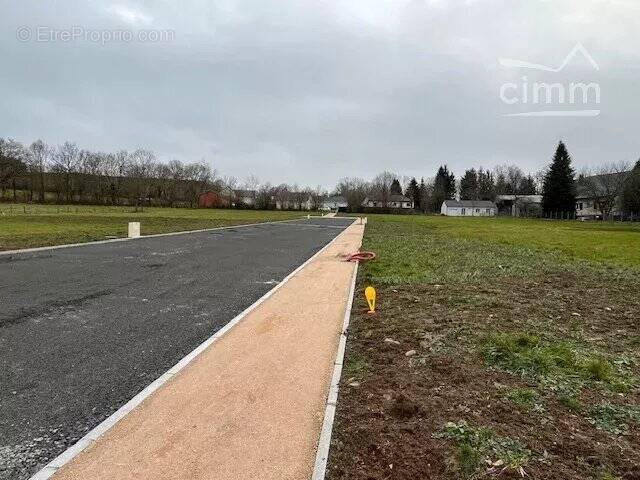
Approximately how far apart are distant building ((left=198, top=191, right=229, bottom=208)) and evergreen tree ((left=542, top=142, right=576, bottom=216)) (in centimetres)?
6630

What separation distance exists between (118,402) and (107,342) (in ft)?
6.13

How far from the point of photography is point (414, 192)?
123125 mm

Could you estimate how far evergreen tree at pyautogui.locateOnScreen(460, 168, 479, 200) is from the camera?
12293 centimetres

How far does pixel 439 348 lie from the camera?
214 inches

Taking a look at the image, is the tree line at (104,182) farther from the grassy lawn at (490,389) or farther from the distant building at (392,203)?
the grassy lawn at (490,389)

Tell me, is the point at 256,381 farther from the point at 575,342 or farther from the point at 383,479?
the point at 575,342

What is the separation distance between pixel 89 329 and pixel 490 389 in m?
5.01

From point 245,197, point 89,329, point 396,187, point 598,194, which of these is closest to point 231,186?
point 245,197

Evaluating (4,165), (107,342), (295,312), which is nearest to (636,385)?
(295,312)

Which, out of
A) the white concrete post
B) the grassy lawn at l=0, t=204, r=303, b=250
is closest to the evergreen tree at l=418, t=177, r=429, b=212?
the grassy lawn at l=0, t=204, r=303, b=250

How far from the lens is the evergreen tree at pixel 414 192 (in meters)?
120

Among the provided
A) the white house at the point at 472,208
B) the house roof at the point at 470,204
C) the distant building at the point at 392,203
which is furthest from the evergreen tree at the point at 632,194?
the distant building at the point at 392,203

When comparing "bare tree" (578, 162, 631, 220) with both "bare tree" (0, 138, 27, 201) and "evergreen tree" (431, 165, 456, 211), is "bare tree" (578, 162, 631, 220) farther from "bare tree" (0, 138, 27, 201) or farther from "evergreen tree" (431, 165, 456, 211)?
"bare tree" (0, 138, 27, 201)

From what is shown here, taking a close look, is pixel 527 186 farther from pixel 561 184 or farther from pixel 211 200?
pixel 211 200
